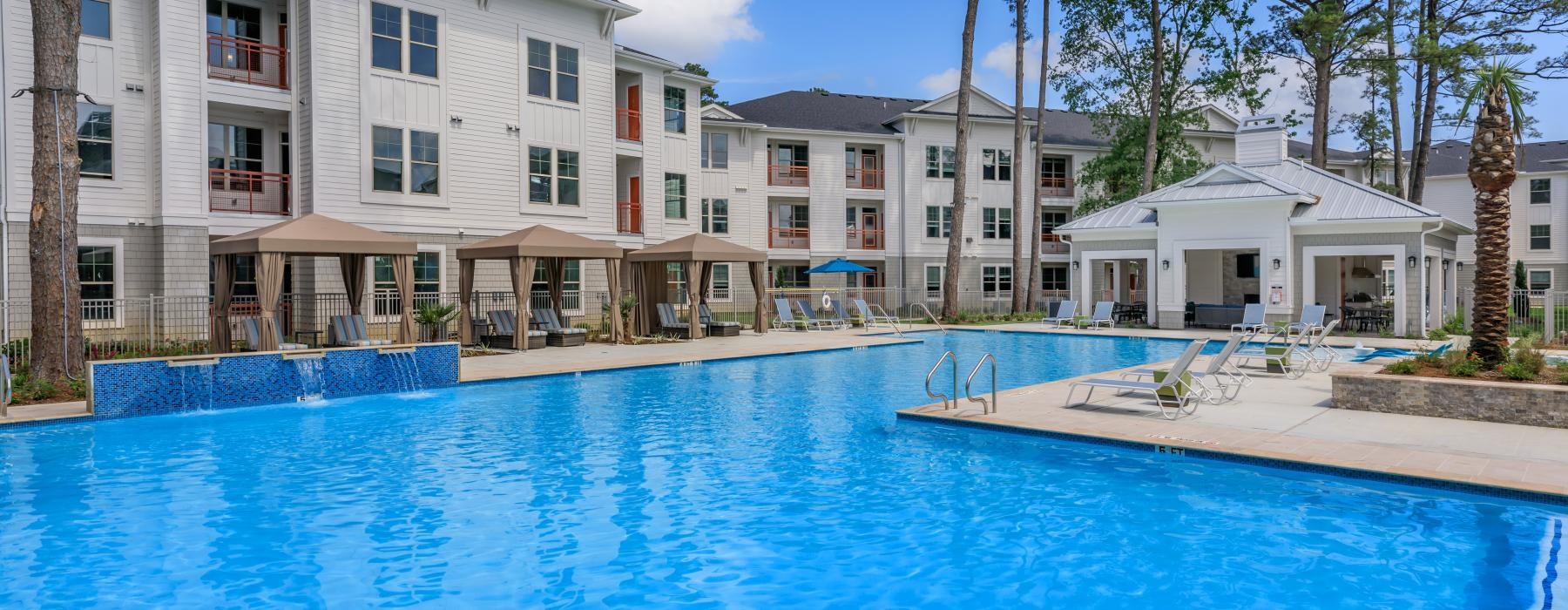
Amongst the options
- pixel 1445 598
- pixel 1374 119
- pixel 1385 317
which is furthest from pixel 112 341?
pixel 1374 119

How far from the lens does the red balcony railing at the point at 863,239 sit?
128ft

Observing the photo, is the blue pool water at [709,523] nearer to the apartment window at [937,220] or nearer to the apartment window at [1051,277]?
the apartment window at [937,220]

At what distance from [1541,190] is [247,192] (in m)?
50.5

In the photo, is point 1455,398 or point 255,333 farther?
point 255,333

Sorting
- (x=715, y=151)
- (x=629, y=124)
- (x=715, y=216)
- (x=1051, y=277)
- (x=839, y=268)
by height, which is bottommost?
(x=1051, y=277)

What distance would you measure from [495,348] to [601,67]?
29.5 feet

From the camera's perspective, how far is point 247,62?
69.4 ft

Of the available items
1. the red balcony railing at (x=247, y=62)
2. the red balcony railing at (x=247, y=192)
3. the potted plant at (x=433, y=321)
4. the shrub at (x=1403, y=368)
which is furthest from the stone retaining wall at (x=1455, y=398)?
the red balcony railing at (x=247, y=62)

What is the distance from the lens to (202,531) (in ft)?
22.4

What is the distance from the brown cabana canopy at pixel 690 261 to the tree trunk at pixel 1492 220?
15628 millimetres

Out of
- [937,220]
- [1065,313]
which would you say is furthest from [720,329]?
[937,220]

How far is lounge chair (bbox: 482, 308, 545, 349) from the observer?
2138cm

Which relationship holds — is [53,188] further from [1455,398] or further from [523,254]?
[1455,398]

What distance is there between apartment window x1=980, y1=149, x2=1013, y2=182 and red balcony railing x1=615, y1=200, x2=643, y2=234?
1683 cm
